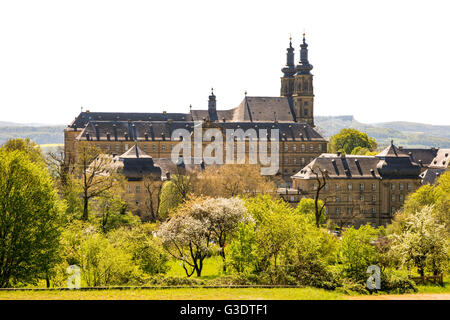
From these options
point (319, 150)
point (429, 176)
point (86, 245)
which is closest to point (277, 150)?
point (319, 150)

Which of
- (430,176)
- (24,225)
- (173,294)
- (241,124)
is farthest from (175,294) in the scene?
(241,124)

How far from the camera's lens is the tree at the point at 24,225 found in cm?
3197

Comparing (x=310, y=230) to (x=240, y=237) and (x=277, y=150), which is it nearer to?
(x=240, y=237)

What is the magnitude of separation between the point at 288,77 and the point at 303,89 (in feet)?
22.6

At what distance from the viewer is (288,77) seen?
426 ft

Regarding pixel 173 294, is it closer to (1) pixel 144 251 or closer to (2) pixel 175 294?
(2) pixel 175 294

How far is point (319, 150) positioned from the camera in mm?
110625

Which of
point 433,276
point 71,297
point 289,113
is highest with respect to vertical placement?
point 289,113

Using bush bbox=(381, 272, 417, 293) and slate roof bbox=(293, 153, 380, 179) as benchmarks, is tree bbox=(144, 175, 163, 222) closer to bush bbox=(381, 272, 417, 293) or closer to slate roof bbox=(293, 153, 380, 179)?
slate roof bbox=(293, 153, 380, 179)

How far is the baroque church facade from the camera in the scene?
107 metres

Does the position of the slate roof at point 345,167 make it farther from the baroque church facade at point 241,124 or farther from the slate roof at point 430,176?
the baroque church facade at point 241,124

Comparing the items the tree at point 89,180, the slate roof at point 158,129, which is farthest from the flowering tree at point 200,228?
the slate roof at point 158,129

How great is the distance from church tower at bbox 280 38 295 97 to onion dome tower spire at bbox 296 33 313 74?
5314 millimetres
